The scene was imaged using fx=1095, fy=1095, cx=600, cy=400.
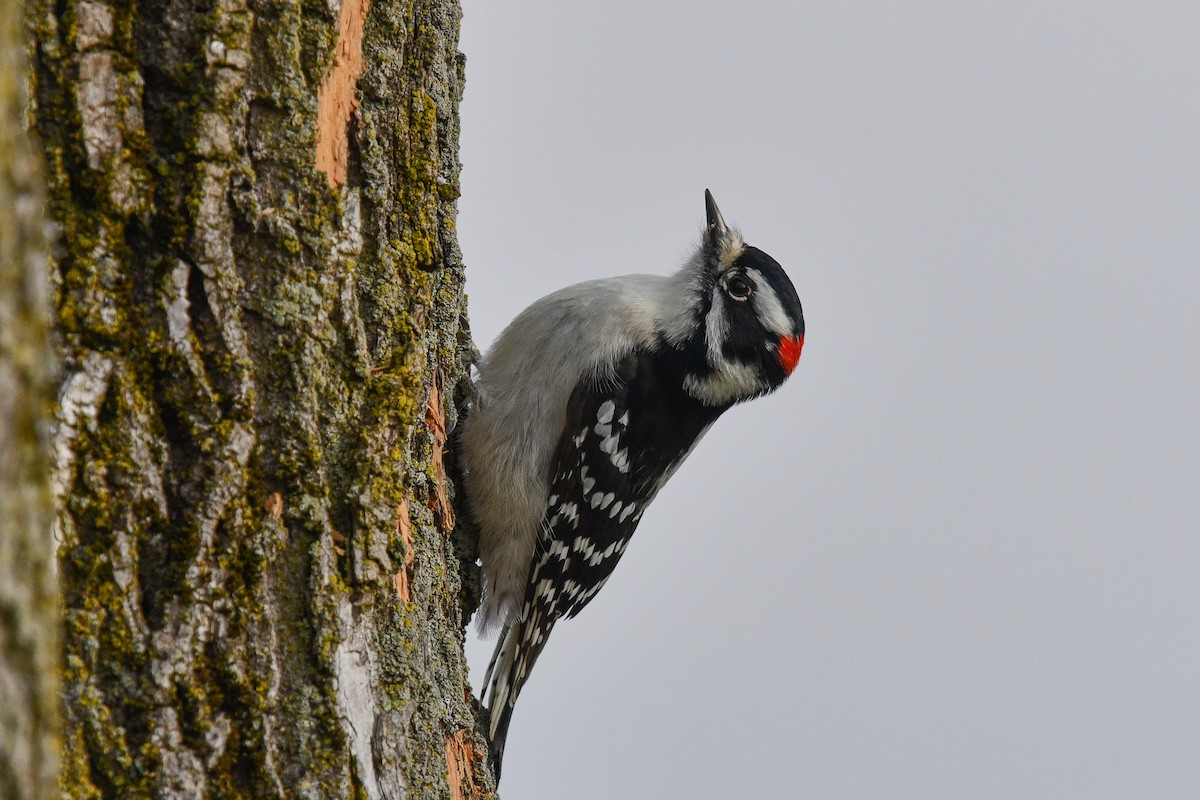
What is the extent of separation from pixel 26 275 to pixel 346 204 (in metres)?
1.42

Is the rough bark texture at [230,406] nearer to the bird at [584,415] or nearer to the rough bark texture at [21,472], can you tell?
the rough bark texture at [21,472]

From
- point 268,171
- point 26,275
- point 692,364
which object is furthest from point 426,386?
point 26,275

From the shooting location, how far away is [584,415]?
3.97 meters

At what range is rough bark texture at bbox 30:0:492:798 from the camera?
184 centimetres

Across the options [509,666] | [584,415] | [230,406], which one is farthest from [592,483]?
[230,406]

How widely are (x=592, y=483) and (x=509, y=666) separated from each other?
749 millimetres

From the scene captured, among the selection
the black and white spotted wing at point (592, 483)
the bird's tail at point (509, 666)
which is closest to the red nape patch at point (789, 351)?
the black and white spotted wing at point (592, 483)

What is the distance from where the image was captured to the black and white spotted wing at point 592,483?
3.98 metres

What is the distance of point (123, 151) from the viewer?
6.26ft

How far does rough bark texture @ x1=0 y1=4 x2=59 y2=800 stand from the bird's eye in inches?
142

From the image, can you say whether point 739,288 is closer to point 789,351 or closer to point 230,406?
point 789,351

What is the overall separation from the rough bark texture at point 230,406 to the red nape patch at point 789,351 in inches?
87.8

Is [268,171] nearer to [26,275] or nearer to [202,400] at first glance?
[202,400]

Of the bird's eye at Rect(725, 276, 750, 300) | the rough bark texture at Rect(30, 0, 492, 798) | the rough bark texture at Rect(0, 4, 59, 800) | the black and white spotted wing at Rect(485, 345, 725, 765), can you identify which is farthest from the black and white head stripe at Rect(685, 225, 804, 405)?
the rough bark texture at Rect(0, 4, 59, 800)
